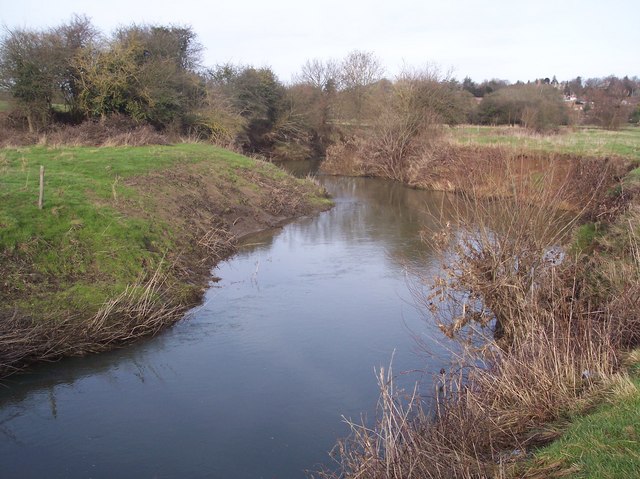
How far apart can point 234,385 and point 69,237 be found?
5.61 metres

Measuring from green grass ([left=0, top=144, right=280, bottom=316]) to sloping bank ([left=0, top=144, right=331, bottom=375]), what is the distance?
0.03m

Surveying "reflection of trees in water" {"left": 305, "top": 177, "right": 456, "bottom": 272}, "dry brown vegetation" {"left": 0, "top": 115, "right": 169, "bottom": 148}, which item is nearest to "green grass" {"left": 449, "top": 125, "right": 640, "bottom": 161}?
"reflection of trees in water" {"left": 305, "top": 177, "right": 456, "bottom": 272}

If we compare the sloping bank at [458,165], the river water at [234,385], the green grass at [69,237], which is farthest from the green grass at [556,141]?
the green grass at [69,237]

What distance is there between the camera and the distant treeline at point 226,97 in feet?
84.7

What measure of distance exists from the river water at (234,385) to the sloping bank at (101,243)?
0.48 metres

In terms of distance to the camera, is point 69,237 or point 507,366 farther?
point 69,237

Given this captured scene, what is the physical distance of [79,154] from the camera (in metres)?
19.2

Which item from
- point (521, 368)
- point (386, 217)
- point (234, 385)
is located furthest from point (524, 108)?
point (521, 368)

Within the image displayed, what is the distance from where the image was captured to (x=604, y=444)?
482 cm

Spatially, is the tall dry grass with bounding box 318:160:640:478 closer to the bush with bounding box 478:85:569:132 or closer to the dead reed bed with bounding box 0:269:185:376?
the dead reed bed with bounding box 0:269:185:376

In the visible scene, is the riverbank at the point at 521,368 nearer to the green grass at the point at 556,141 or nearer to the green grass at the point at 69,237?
the green grass at the point at 69,237

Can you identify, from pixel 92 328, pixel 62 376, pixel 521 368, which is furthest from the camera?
pixel 92 328

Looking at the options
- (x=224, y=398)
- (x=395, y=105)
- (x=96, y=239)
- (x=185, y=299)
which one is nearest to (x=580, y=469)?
(x=224, y=398)

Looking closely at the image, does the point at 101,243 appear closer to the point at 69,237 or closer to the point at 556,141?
the point at 69,237
